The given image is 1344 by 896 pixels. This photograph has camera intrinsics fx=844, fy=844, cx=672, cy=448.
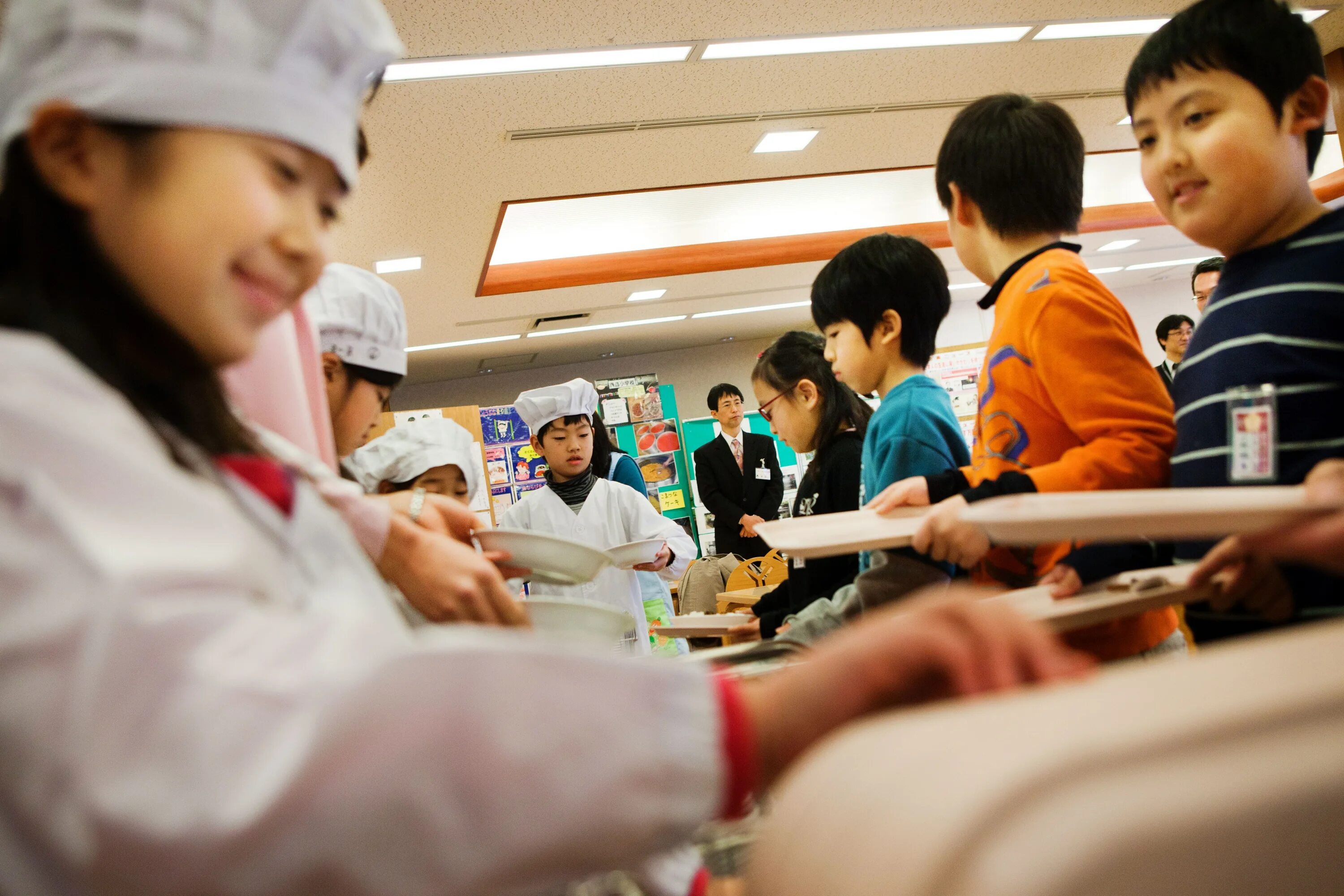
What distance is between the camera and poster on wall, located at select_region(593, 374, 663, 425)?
8.65 metres

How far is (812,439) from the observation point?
2441 mm

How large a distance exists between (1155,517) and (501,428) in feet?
24.5

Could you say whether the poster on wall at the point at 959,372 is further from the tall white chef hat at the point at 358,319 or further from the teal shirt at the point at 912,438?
the tall white chef hat at the point at 358,319

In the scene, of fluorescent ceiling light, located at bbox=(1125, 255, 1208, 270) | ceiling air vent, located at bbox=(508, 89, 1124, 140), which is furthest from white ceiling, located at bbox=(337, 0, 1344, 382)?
fluorescent ceiling light, located at bbox=(1125, 255, 1208, 270)

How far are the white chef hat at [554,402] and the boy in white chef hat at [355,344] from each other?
1.80 m

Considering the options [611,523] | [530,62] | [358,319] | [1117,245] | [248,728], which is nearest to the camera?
[248,728]

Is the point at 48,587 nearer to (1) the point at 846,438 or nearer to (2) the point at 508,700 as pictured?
(2) the point at 508,700

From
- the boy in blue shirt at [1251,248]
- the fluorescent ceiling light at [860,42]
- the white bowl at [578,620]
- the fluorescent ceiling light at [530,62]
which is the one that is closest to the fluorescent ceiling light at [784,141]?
the fluorescent ceiling light at [860,42]

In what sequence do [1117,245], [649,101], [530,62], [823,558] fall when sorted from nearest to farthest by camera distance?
1. [823,558]
2. [530,62]
3. [649,101]
4. [1117,245]

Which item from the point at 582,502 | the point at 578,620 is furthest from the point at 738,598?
the point at 578,620

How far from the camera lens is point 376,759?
34 cm

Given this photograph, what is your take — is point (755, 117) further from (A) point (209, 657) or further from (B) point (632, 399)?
(B) point (632, 399)

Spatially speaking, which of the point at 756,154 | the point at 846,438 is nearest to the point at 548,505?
the point at 846,438

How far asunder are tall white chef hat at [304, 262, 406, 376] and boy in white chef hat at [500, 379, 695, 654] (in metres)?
1.81
